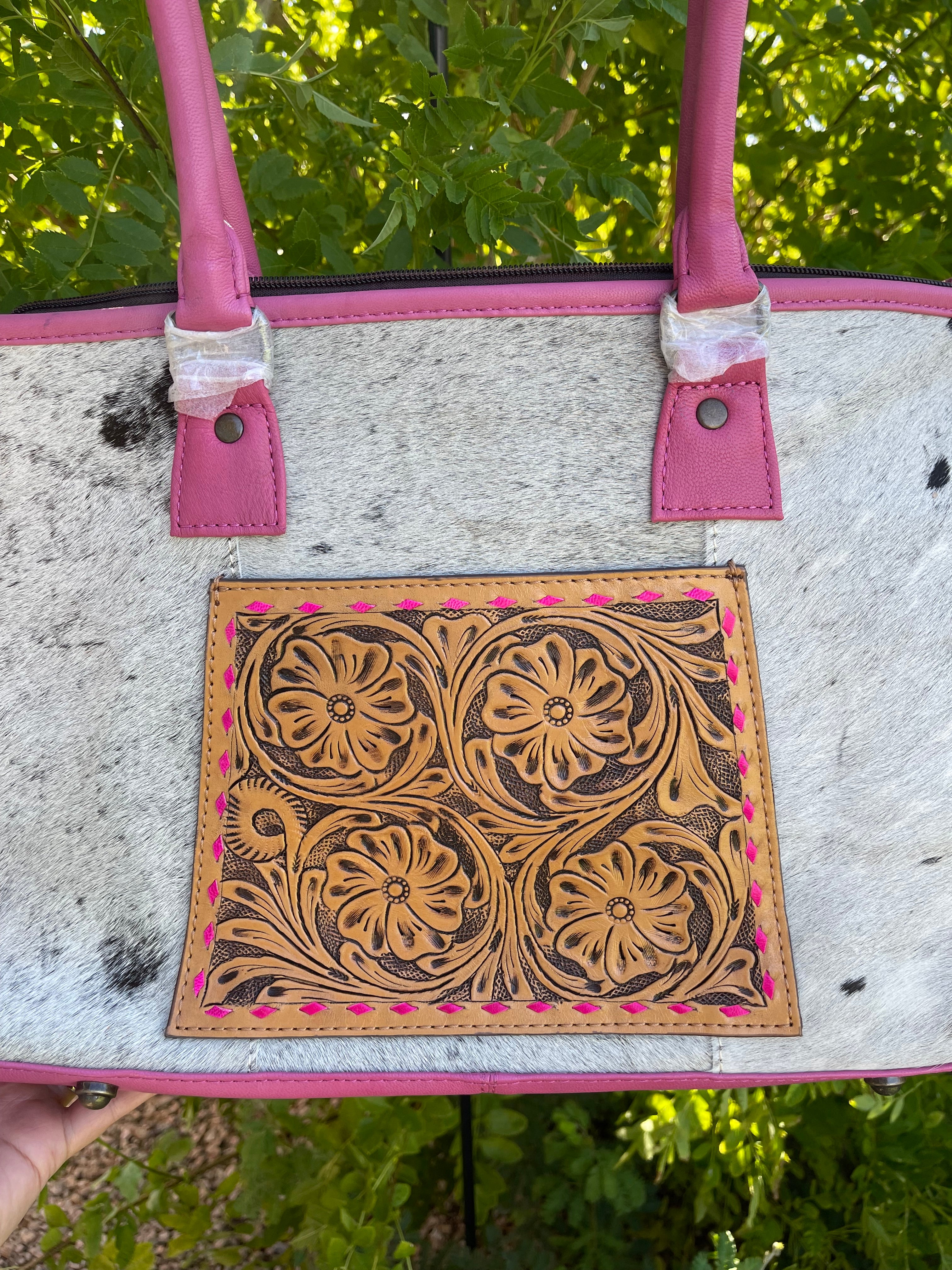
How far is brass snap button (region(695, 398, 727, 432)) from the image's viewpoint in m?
0.92

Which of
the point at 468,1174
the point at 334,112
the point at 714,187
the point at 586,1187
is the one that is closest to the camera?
the point at 714,187

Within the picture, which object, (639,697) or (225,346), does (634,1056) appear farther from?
(225,346)

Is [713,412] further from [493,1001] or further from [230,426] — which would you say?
[493,1001]

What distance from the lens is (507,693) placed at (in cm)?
93

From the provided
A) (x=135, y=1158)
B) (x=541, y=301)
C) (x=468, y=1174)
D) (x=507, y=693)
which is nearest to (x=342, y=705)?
(x=507, y=693)

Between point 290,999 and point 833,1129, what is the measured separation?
118 cm

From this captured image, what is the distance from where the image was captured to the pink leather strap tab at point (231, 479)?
936mm

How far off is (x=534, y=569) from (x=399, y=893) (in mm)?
401

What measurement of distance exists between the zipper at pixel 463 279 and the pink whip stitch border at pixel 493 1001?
1.14 feet

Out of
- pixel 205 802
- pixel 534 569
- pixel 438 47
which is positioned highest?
pixel 438 47

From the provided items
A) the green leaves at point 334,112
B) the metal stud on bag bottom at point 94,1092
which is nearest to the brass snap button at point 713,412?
the green leaves at point 334,112

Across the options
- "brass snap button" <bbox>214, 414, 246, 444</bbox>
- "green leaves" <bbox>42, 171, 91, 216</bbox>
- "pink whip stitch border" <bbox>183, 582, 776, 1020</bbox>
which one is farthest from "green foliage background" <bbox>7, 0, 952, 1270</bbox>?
"pink whip stitch border" <bbox>183, 582, 776, 1020</bbox>

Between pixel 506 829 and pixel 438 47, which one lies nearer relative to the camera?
pixel 506 829

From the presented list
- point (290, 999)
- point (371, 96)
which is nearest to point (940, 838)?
point (290, 999)
